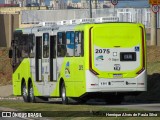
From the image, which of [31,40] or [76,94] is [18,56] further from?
[76,94]

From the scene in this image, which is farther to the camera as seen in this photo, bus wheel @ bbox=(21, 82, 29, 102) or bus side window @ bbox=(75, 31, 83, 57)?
bus wheel @ bbox=(21, 82, 29, 102)

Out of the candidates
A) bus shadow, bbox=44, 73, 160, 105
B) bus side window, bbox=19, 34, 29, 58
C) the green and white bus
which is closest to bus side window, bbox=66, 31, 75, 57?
the green and white bus

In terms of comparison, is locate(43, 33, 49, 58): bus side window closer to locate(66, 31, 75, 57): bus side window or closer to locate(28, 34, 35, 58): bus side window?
locate(28, 34, 35, 58): bus side window

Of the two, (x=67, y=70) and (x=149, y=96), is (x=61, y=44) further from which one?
(x=149, y=96)

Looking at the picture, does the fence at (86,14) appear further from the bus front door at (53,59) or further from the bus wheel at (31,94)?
the bus front door at (53,59)

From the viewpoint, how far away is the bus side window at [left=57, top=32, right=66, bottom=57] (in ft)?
105

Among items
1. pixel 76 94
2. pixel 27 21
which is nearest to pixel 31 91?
pixel 76 94

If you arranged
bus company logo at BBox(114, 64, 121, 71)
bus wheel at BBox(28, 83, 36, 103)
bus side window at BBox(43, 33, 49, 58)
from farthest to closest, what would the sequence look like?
bus wheel at BBox(28, 83, 36, 103) → bus side window at BBox(43, 33, 49, 58) → bus company logo at BBox(114, 64, 121, 71)

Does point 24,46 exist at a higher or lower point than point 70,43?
lower

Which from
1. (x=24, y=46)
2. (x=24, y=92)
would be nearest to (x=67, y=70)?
(x=24, y=46)

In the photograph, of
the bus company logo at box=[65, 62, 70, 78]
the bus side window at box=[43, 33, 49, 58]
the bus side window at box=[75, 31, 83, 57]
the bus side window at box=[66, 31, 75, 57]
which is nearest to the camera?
the bus side window at box=[75, 31, 83, 57]

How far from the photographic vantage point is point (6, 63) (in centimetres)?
6762

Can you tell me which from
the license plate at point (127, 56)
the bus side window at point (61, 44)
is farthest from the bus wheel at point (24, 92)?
the license plate at point (127, 56)

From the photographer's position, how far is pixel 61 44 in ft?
105
